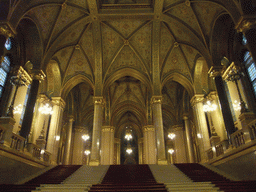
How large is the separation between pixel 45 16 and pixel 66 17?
1421mm

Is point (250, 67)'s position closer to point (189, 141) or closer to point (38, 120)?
Result: point (189, 141)

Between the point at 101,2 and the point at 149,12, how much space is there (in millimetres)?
3437

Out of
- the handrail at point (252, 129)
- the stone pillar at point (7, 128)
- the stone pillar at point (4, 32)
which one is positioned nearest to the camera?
the handrail at point (252, 129)

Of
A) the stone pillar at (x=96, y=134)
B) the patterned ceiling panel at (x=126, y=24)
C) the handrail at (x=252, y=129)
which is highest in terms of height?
the patterned ceiling panel at (x=126, y=24)

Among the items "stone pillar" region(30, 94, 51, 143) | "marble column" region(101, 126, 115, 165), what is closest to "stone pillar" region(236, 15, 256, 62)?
"stone pillar" region(30, 94, 51, 143)

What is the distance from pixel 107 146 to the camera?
20766 millimetres

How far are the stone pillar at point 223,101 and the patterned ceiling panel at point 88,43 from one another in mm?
9344

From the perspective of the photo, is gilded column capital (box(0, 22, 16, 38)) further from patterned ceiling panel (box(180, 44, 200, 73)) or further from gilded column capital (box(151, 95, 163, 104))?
patterned ceiling panel (box(180, 44, 200, 73))

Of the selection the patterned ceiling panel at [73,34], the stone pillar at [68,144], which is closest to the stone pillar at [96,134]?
the patterned ceiling panel at [73,34]

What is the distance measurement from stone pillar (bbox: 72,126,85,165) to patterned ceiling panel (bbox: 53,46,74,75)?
8384 millimetres

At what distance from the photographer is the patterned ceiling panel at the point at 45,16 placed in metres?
11.7

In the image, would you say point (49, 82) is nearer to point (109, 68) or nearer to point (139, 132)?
point (109, 68)

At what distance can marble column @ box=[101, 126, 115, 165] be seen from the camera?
793 inches

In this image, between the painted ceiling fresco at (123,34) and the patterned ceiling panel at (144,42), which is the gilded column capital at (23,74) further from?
the patterned ceiling panel at (144,42)
